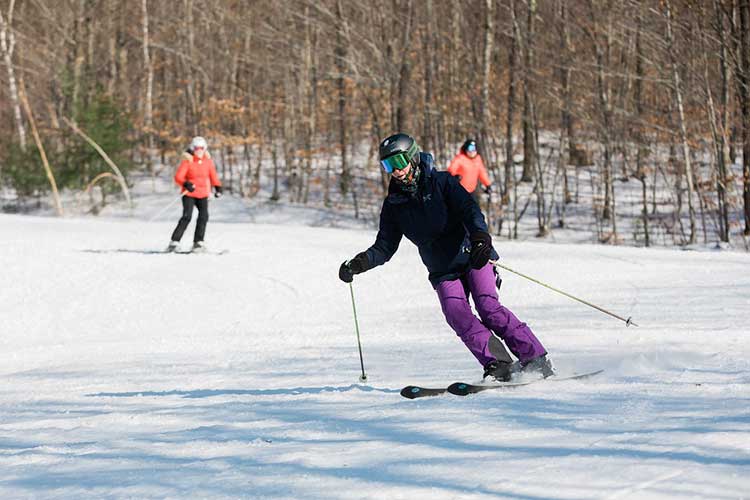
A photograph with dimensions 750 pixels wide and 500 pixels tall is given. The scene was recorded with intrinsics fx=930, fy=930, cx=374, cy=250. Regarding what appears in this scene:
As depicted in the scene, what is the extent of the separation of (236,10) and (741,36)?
23136 mm

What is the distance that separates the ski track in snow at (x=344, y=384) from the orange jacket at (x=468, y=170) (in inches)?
88.8

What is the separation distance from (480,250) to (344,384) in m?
1.57

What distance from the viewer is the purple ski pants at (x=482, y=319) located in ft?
16.7

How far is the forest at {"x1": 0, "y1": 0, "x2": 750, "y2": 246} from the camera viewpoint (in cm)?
1955

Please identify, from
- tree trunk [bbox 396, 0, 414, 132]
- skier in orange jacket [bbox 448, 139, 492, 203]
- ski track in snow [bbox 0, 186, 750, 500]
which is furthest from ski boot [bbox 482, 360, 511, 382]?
tree trunk [bbox 396, 0, 414, 132]

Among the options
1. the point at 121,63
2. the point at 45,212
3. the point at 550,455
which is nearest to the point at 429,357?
the point at 550,455

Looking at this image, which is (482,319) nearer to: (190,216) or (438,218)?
(438,218)

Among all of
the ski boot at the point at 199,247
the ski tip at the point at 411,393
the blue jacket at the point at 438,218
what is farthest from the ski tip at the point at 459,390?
the ski boot at the point at 199,247

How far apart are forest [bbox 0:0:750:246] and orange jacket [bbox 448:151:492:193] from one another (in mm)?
4227

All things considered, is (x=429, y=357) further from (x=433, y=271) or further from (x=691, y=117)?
(x=691, y=117)

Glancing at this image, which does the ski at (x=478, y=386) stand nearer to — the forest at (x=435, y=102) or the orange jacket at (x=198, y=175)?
the orange jacket at (x=198, y=175)

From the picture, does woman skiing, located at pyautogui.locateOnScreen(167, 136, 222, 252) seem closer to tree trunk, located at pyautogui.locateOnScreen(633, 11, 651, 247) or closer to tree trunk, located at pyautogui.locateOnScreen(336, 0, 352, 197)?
tree trunk, located at pyautogui.locateOnScreen(633, 11, 651, 247)

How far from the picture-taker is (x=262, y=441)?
4273 millimetres

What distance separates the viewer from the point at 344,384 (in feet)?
19.5
